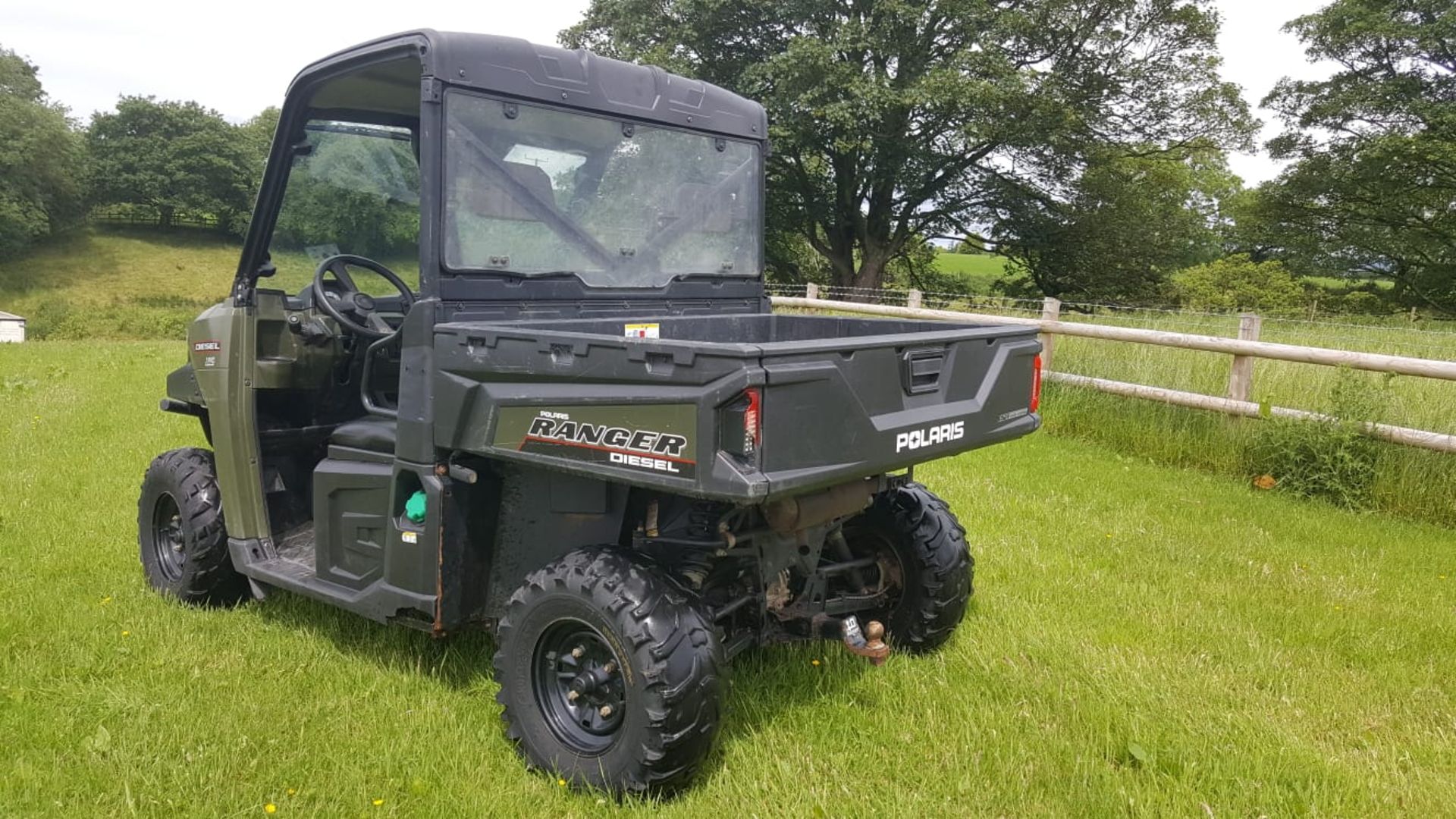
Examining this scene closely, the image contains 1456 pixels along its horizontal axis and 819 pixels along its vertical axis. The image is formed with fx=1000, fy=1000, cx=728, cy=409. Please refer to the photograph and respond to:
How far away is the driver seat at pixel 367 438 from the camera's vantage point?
3.47 meters

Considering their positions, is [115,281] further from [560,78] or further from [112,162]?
[560,78]

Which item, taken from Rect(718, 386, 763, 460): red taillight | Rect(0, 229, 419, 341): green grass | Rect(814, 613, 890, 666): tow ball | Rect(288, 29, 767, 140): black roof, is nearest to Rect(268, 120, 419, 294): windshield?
Rect(288, 29, 767, 140): black roof

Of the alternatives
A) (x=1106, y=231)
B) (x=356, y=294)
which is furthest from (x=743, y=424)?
(x=1106, y=231)

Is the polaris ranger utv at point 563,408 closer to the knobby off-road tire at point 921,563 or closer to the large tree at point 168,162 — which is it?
the knobby off-road tire at point 921,563

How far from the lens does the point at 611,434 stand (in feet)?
8.70

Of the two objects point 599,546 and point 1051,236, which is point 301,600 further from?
point 1051,236

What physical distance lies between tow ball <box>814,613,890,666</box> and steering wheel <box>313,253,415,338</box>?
1.99 metres

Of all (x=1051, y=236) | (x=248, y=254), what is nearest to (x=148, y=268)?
(x=1051, y=236)

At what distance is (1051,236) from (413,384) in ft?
90.1

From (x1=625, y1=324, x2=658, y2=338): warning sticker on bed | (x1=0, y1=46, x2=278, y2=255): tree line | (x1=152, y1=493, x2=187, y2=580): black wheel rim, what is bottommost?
(x1=152, y1=493, x2=187, y2=580): black wheel rim

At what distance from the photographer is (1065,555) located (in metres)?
5.24

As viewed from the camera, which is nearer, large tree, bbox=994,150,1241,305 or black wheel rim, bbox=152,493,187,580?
black wheel rim, bbox=152,493,187,580

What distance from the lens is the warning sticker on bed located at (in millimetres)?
3613

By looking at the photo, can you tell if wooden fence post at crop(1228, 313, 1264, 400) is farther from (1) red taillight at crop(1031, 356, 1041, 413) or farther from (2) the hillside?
(2) the hillside
